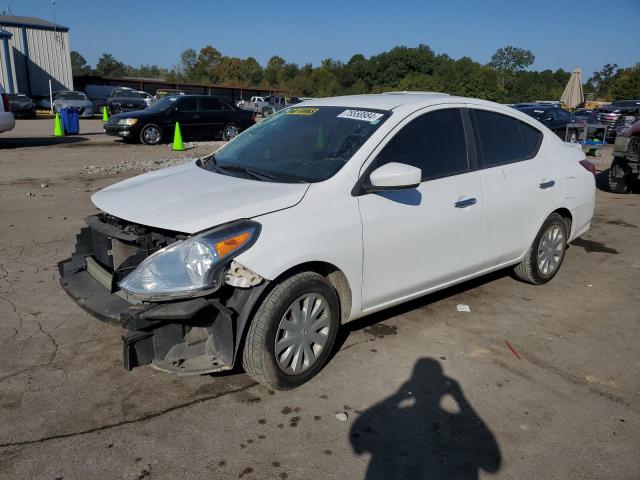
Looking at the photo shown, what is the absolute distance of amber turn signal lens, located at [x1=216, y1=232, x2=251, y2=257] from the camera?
2924 millimetres

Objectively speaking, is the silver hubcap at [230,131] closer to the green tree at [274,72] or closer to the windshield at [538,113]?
the windshield at [538,113]

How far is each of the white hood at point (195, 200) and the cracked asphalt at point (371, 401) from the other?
3.44ft

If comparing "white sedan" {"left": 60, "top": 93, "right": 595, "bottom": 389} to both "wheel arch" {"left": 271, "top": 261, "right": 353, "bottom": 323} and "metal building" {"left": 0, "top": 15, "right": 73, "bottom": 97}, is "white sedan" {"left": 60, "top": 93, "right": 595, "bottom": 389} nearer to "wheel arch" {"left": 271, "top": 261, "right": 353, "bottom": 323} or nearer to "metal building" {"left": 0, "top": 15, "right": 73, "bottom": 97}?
"wheel arch" {"left": 271, "top": 261, "right": 353, "bottom": 323}

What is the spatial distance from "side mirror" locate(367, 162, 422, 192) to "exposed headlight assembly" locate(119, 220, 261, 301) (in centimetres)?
86

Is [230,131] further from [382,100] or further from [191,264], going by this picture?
[191,264]

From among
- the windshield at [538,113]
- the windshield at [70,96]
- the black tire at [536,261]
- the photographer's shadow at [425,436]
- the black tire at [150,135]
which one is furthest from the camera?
the windshield at [70,96]

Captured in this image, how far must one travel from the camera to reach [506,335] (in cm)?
423

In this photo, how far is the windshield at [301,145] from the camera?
363cm

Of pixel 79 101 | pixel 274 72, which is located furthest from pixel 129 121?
pixel 274 72

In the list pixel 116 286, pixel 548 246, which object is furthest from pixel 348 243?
pixel 548 246

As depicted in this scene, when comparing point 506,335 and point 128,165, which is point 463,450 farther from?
point 128,165

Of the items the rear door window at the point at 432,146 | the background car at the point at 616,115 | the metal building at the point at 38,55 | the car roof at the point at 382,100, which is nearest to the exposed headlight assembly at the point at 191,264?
the rear door window at the point at 432,146

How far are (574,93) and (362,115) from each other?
19.2 meters

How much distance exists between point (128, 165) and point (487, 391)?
10.7 metres
